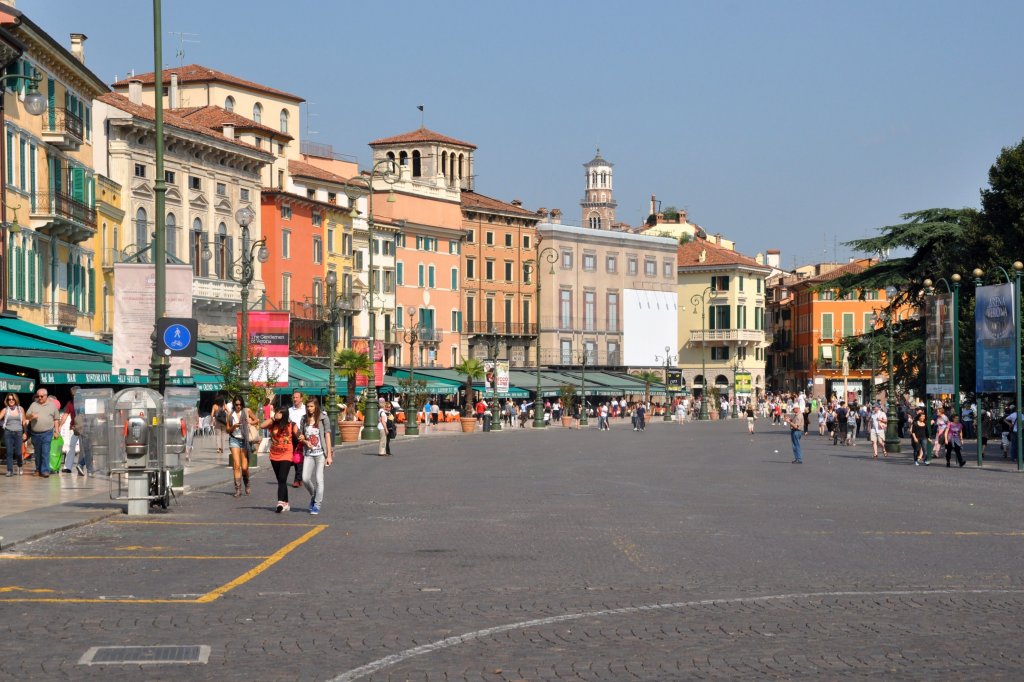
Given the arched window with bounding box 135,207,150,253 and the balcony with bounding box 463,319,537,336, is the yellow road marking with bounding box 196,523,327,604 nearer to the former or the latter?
the arched window with bounding box 135,207,150,253

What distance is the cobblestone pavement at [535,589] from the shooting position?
10312 mm

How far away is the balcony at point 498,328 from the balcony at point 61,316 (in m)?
61.6

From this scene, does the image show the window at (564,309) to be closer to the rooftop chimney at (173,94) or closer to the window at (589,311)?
the window at (589,311)

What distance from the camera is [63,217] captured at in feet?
170

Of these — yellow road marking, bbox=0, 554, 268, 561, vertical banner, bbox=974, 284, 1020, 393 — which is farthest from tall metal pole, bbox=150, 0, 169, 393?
vertical banner, bbox=974, 284, 1020, 393

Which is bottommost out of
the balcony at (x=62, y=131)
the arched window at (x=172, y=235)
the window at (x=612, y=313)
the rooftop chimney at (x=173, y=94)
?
the window at (x=612, y=313)

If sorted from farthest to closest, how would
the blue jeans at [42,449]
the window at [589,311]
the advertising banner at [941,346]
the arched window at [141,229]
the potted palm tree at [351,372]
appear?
the window at [589,311] → the arched window at [141,229] → the potted palm tree at [351,372] → the advertising banner at [941,346] → the blue jeans at [42,449]

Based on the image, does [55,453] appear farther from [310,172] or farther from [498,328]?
[498,328]

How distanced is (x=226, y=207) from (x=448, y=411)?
26954 millimetres

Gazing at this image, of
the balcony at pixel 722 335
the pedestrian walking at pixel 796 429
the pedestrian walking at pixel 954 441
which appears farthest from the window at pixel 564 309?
the pedestrian walking at pixel 954 441

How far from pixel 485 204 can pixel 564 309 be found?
1077 cm

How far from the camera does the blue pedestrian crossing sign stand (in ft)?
83.4

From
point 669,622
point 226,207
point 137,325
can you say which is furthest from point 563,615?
point 226,207

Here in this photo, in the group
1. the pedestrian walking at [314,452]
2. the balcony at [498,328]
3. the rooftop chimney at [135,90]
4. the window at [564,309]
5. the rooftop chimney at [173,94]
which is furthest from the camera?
the window at [564,309]
